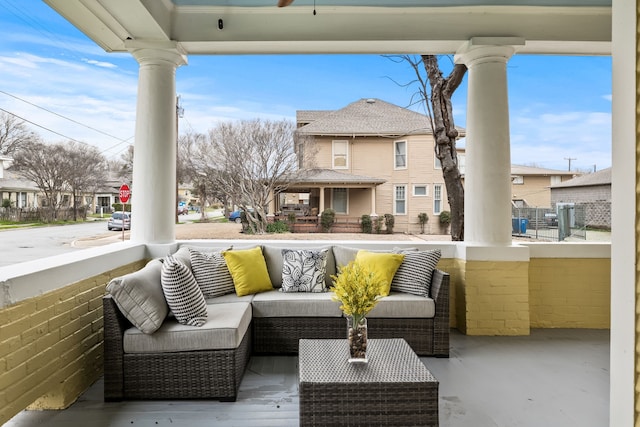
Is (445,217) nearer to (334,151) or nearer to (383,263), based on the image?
(334,151)

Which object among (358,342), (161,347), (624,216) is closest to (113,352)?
(161,347)

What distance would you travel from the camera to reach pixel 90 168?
373 cm

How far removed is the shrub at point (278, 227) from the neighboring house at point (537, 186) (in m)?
2.99

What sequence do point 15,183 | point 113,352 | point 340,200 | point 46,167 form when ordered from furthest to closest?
1. point 340,200
2. point 46,167
3. point 15,183
4. point 113,352

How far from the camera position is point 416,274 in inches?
142

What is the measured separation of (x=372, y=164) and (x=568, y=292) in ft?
11.1

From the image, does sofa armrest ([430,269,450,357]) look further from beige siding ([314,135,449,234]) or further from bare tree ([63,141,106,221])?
bare tree ([63,141,106,221])

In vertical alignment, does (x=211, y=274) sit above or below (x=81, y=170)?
below

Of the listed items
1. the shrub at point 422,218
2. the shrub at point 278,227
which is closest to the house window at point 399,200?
the shrub at point 422,218

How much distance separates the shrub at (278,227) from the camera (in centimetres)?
562

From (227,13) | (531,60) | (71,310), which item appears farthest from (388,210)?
(71,310)

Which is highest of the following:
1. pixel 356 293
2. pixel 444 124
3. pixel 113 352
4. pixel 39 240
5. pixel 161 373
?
pixel 444 124

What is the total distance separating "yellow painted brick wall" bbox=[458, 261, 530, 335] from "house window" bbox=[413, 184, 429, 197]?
2497 mm

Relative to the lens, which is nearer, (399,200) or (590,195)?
(590,195)
